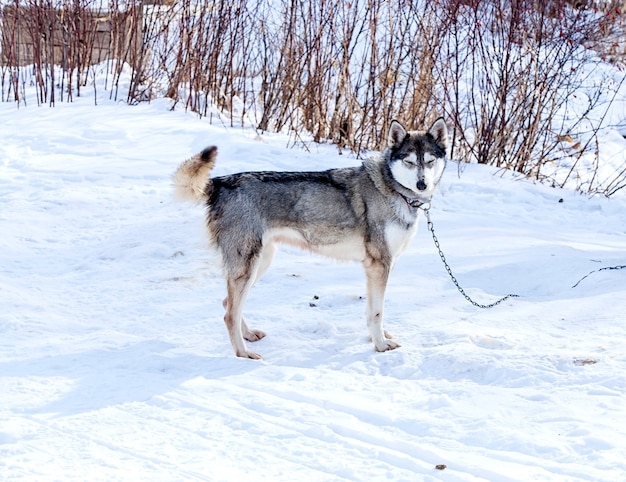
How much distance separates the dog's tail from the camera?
494 cm

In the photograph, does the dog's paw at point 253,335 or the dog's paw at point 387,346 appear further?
the dog's paw at point 253,335

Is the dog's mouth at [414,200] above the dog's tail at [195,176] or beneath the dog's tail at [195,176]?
beneath

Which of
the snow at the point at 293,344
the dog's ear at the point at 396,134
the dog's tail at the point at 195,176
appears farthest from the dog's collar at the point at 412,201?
the dog's tail at the point at 195,176

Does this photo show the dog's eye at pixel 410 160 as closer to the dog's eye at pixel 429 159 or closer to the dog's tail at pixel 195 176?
the dog's eye at pixel 429 159

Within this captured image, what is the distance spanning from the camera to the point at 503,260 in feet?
22.5

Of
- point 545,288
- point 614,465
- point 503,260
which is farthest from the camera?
point 503,260

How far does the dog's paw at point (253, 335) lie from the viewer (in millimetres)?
5324

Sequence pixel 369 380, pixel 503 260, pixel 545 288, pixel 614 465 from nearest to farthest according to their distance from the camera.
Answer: pixel 614 465
pixel 369 380
pixel 545 288
pixel 503 260

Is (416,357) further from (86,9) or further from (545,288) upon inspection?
(86,9)

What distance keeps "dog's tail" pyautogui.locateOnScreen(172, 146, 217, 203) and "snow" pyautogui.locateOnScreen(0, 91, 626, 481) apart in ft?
0.99

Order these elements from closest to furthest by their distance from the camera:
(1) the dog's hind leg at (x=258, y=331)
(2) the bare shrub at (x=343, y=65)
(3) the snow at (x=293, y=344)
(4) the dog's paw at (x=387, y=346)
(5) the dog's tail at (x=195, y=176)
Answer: (3) the snow at (x=293, y=344) → (5) the dog's tail at (x=195, y=176) → (4) the dog's paw at (x=387, y=346) → (1) the dog's hind leg at (x=258, y=331) → (2) the bare shrub at (x=343, y=65)

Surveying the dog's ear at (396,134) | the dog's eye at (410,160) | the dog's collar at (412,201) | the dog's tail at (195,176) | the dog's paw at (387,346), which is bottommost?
the dog's paw at (387,346)

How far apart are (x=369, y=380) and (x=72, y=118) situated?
6723 mm

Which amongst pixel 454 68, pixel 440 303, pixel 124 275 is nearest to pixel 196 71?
pixel 454 68
